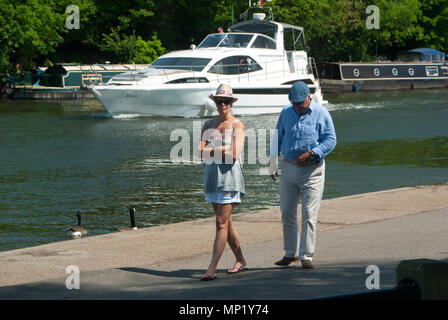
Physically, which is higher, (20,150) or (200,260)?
(20,150)

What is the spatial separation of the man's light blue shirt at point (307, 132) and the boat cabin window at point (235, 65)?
90.3 ft

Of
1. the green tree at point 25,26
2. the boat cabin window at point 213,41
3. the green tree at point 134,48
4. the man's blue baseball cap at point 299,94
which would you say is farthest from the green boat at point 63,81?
the man's blue baseball cap at point 299,94

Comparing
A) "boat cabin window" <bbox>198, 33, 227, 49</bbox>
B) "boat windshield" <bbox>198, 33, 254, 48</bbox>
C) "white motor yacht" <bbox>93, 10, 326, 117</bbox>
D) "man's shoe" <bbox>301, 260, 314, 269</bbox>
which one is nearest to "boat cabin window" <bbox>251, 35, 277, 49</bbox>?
"white motor yacht" <bbox>93, 10, 326, 117</bbox>

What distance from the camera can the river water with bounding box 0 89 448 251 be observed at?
14328 mm

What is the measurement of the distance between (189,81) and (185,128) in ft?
12.6

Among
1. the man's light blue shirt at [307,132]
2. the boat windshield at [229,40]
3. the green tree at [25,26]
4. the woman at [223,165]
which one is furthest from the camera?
the green tree at [25,26]

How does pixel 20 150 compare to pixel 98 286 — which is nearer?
pixel 98 286

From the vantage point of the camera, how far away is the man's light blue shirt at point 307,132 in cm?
784

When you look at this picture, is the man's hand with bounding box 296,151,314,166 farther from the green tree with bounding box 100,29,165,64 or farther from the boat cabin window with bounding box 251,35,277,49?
the green tree with bounding box 100,29,165,64

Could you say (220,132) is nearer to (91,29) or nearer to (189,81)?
(189,81)

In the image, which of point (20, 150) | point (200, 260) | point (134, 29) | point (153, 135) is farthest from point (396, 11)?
point (200, 260)

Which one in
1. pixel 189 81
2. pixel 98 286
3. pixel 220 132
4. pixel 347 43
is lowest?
pixel 98 286

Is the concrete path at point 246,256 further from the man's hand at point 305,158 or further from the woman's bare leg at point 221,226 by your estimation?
the man's hand at point 305,158

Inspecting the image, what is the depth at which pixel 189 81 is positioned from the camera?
114 feet
